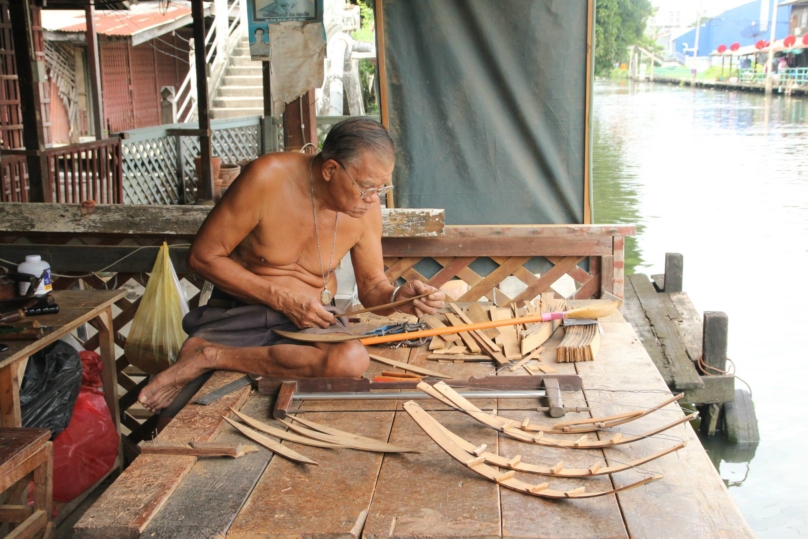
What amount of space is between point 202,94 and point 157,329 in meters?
5.52

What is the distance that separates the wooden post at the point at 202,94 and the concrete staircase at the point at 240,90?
7.77 metres

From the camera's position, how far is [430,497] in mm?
1966

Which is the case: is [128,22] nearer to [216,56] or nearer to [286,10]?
[216,56]

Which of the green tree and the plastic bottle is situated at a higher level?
the green tree

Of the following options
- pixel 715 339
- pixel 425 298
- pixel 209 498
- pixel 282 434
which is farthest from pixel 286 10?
pixel 715 339

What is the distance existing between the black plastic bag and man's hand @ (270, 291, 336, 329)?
39.3 inches

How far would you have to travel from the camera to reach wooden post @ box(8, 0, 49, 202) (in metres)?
5.47

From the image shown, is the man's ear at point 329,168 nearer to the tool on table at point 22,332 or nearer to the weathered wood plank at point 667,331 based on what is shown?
the tool on table at point 22,332

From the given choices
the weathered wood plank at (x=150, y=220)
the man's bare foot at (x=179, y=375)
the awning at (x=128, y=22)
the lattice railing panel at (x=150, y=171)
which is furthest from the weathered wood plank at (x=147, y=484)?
the awning at (x=128, y=22)

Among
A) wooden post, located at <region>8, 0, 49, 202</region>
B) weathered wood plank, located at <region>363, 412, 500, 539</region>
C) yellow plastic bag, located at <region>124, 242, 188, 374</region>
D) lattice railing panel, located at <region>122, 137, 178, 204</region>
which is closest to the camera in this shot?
weathered wood plank, located at <region>363, 412, 500, 539</region>

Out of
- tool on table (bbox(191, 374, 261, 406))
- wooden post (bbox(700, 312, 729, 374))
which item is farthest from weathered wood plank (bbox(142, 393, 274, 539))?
wooden post (bbox(700, 312, 729, 374))

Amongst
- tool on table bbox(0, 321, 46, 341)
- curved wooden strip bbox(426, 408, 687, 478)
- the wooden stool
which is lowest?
the wooden stool

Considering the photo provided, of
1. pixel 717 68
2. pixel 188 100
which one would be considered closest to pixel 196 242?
pixel 188 100

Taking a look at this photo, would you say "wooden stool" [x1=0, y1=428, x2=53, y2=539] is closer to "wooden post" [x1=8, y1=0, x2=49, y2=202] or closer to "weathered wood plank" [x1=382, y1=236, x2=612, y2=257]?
"weathered wood plank" [x1=382, y1=236, x2=612, y2=257]
